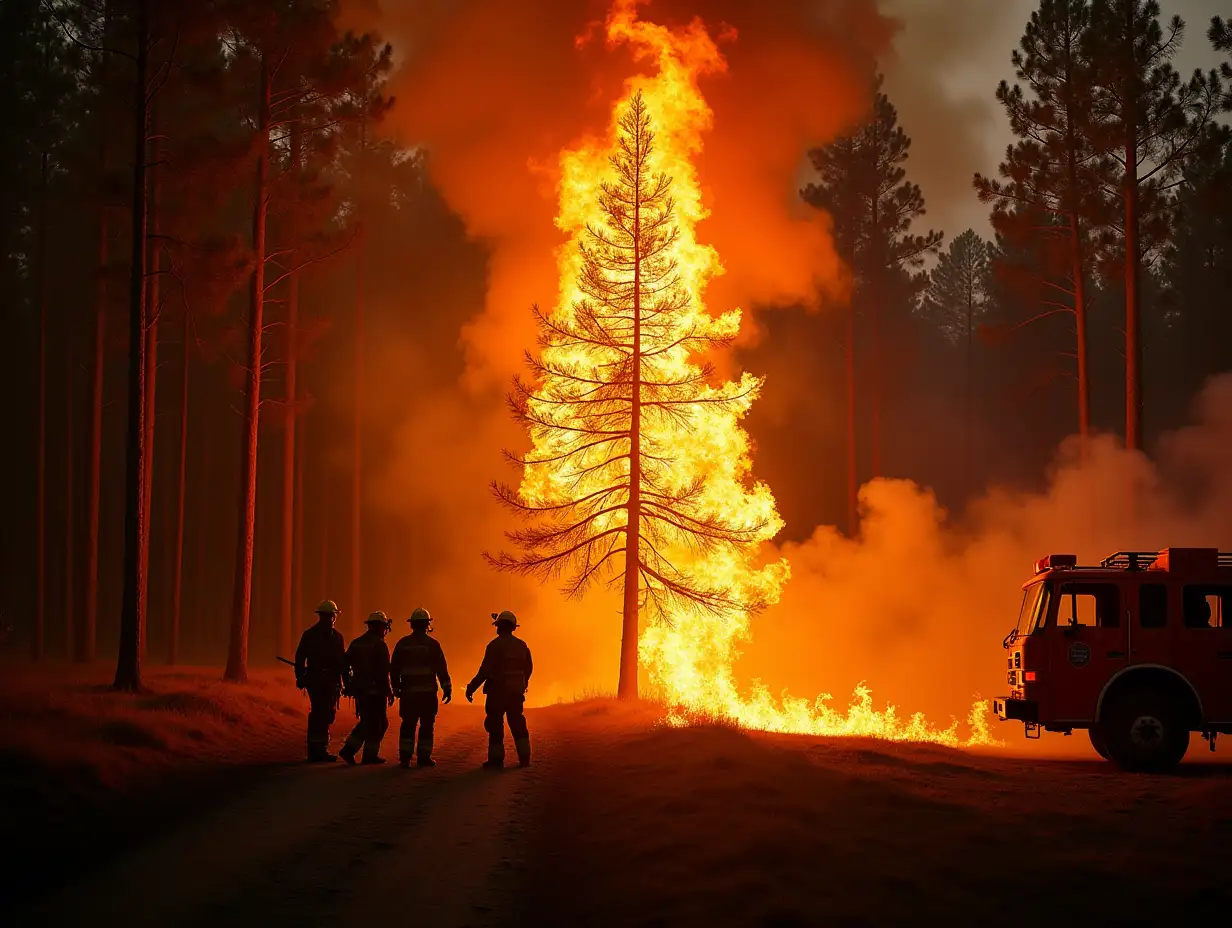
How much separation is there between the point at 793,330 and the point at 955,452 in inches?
839

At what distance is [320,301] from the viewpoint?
5000 cm

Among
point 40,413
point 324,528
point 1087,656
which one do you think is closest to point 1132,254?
point 1087,656

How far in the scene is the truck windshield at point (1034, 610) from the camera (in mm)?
15414

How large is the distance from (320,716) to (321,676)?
59 centimetres

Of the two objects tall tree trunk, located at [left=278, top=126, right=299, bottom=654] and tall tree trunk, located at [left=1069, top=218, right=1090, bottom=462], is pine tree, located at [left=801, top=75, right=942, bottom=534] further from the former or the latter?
tall tree trunk, located at [left=278, top=126, right=299, bottom=654]

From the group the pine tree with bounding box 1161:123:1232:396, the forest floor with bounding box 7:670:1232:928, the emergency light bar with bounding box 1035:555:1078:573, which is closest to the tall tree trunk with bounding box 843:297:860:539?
the pine tree with bounding box 1161:123:1232:396

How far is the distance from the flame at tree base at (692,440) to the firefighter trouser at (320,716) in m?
9.62

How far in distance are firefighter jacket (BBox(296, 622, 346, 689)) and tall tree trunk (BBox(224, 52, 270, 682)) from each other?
854cm

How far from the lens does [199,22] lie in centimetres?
2045

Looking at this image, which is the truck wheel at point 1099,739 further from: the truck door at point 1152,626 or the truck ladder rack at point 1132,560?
the truck ladder rack at point 1132,560

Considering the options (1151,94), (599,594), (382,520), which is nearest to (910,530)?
(599,594)

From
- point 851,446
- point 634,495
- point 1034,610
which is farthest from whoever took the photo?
point 851,446

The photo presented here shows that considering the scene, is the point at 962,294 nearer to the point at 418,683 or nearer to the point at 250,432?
the point at 250,432

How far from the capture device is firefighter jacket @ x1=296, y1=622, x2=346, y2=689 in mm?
16016
